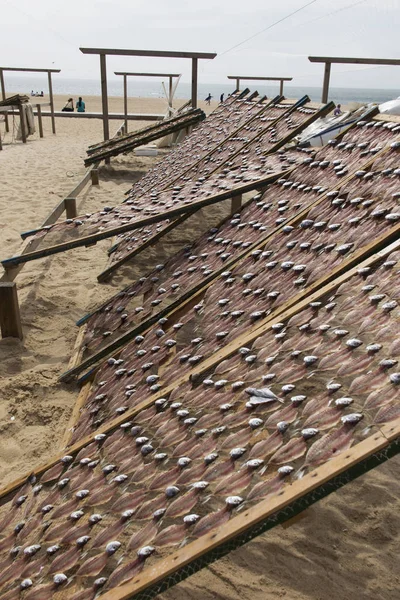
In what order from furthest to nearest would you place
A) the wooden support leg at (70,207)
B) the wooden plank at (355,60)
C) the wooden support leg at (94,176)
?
the wooden plank at (355,60) → the wooden support leg at (94,176) → the wooden support leg at (70,207)

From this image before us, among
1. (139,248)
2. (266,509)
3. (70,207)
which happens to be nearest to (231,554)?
(266,509)

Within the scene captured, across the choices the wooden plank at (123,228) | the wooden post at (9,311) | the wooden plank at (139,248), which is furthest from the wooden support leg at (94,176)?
the wooden post at (9,311)

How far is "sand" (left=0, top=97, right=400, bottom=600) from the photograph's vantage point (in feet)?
6.27

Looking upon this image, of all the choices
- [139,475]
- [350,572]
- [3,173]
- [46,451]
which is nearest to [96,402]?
[46,451]

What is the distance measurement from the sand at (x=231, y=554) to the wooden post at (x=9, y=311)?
72mm

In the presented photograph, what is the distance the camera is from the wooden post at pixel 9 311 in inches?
134

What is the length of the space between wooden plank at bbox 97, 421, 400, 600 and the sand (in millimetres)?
642

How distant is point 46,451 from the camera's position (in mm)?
2619

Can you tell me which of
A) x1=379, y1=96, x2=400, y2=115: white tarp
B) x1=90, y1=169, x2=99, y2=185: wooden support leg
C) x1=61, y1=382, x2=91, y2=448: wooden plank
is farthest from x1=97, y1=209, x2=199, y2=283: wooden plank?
x1=90, y1=169, x2=99, y2=185: wooden support leg

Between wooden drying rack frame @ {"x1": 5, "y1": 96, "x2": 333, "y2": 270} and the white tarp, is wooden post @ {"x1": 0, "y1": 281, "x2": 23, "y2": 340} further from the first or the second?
the white tarp

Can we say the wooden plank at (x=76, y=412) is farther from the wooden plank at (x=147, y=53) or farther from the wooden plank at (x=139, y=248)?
the wooden plank at (x=147, y=53)

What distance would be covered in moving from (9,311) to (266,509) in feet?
8.82

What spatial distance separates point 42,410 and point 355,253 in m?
1.99

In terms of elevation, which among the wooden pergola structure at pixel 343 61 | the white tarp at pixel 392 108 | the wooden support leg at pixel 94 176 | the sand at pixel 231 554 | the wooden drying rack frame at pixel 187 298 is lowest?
the wooden support leg at pixel 94 176
